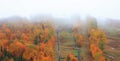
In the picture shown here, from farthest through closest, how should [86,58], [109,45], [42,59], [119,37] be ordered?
[119,37] < [109,45] < [86,58] < [42,59]

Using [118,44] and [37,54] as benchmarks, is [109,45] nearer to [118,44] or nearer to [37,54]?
[118,44]

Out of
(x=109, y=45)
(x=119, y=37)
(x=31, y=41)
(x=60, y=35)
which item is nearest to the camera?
(x=31, y=41)

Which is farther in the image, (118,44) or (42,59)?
(118,44)

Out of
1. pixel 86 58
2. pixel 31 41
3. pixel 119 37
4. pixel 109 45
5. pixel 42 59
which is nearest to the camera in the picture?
pixel 42 59

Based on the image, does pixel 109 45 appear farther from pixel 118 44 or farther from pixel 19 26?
pixel 19 26

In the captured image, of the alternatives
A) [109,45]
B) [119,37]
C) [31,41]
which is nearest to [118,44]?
[109,45]

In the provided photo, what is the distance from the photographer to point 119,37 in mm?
194250

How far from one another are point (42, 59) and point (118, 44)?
7693 cm

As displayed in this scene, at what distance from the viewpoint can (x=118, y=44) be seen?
172 m

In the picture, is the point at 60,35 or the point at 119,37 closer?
the point at 60,35

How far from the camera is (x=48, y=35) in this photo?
15000 cm

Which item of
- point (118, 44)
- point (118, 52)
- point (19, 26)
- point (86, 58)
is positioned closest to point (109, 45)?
point (118, 44)

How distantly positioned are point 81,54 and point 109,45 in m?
39.4

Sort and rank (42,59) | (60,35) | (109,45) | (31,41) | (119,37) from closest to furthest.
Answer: (42,59) < (31,41) < (109,45) < (60,35) < (119,37)
